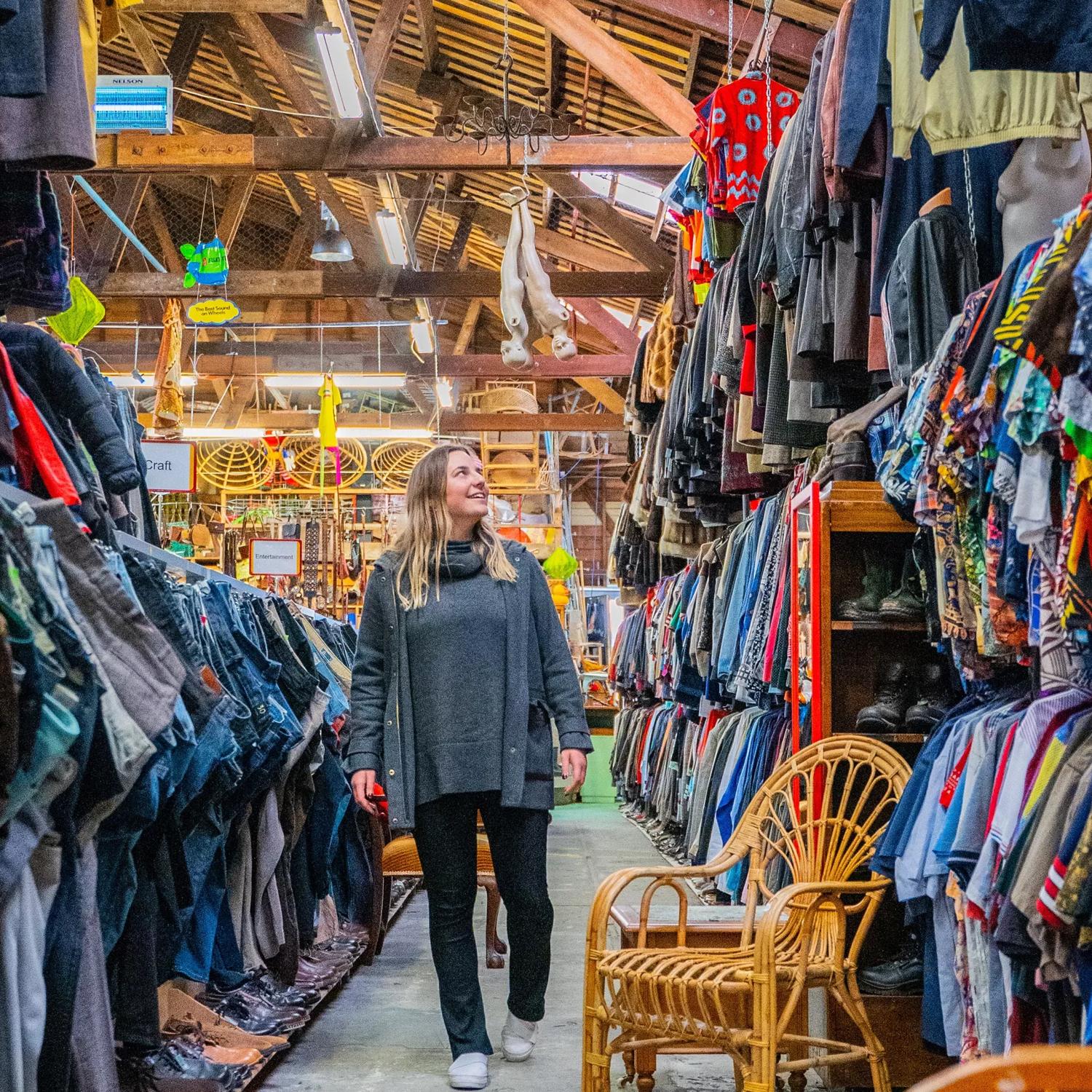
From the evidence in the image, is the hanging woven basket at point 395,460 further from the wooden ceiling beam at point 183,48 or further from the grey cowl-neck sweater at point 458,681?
the grey cowl-neck sweater at point 458,681

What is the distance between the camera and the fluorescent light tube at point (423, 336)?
13.2m

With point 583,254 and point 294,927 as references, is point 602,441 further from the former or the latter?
point 294,927

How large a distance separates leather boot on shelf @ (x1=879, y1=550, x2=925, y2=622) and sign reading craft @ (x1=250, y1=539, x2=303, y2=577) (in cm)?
456

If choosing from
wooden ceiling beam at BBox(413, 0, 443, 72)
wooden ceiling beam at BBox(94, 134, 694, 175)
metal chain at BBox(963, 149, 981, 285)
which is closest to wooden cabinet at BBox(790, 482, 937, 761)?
metal chain at BBox(963, 149, 981, 285)

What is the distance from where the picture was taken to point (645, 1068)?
11.6 ft

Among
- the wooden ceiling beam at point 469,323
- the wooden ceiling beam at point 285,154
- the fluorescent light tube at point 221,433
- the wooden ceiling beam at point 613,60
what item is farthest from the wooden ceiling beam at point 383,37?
the wooden ceiling beam at point 469,323

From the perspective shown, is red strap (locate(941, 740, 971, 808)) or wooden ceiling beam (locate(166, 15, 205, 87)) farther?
wooden ceiling beam (locate(166, 15, 205, 87))

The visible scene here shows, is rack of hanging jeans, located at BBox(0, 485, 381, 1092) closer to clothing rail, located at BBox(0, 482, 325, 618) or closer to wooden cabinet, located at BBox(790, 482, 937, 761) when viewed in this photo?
clothing rail, located at BBox(0, 482, 325, 618)

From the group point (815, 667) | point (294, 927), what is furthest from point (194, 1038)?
point (815, 667)

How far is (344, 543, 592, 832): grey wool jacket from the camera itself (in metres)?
3.56

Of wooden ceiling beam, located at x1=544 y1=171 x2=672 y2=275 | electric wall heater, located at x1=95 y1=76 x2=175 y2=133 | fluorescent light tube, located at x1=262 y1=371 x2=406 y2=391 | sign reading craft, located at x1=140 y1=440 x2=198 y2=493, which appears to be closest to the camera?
sign reading craft, located at x1=140 y1=440 x2=198 y2=493

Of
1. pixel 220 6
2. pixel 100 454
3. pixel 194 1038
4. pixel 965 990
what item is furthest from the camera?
pixel 220 6

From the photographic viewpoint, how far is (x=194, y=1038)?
3.50 m

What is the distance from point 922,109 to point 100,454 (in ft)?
6.83
